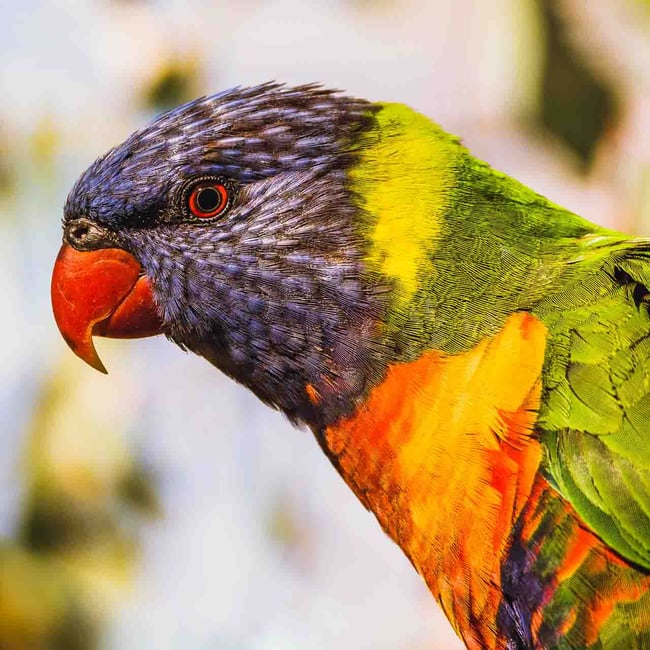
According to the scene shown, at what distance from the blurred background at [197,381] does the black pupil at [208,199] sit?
144 centimetres

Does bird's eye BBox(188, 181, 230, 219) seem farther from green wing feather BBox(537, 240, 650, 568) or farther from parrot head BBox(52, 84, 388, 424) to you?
green wing feather BBox(537, 240, 650, 568)

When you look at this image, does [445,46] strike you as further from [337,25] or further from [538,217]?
[538,217]

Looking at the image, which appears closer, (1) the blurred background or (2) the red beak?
(2) the red beak

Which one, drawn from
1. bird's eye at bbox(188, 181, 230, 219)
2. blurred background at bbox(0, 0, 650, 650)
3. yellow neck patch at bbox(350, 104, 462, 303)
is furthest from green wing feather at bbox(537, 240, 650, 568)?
blurred background at bbox(0, 0, 650, 650)

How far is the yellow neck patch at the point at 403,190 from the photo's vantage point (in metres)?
1.14

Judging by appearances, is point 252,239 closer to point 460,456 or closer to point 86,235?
point 86,235

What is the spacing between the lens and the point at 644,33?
2570 millimetres

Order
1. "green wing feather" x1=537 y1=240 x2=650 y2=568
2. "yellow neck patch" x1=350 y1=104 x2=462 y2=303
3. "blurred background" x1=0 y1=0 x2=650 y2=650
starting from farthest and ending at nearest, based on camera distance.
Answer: "blurred background" x1=0 y1=0 x2=650 y2=650
"yellow neck patch" x1=350 y1=104 x2=462 y2=303
"green wing feather" x1=537 y1=240 x2=650 y2=568

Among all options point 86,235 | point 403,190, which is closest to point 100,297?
point 86,235

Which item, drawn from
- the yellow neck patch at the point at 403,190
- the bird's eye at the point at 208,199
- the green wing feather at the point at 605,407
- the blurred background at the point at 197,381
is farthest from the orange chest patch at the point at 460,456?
the blurred background at the point at 197,381

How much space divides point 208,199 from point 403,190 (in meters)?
0.30

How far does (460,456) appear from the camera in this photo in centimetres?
102

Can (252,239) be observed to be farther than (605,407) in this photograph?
Yes

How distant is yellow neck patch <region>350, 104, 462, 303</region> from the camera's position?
114 cm
